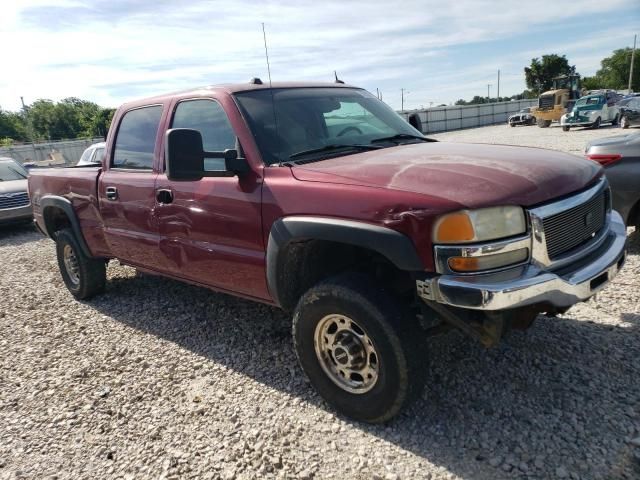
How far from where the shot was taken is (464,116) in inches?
1638

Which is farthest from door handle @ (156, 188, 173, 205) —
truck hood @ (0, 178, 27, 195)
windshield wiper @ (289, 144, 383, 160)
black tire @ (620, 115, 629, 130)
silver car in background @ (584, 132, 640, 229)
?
black tire @ (620, 115, 629, 130)

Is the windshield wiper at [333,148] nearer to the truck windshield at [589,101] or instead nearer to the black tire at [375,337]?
the black tire at [375,337]

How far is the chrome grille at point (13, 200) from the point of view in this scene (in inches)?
370

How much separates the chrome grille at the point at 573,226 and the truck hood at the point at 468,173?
4.4 inches

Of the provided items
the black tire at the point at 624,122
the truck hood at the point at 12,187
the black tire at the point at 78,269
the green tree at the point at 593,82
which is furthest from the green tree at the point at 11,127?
the green tree at the point at 593,82

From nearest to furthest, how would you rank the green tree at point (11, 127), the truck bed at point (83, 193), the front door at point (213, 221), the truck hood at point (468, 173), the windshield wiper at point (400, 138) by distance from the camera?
the truck hood at point (468, 173), the front door at point (213, 221), the windshield wiper at point (400, 138), the truck bed at point (83, 193), the green tree at point (11, 127)

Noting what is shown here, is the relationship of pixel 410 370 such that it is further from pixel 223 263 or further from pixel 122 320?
pixel 122 320

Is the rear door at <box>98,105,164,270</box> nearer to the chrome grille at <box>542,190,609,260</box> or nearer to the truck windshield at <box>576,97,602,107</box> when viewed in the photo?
the chrome grille at <box>542,190,609,260</box>

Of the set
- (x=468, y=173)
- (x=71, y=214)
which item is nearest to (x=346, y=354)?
(x=468, y=173)

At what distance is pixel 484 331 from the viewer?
2373 mm

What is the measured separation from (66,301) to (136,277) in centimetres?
83

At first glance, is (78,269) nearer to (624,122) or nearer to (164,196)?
(164,196)

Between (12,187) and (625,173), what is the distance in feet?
34.2

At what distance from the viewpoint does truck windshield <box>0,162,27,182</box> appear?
34.2 ft
